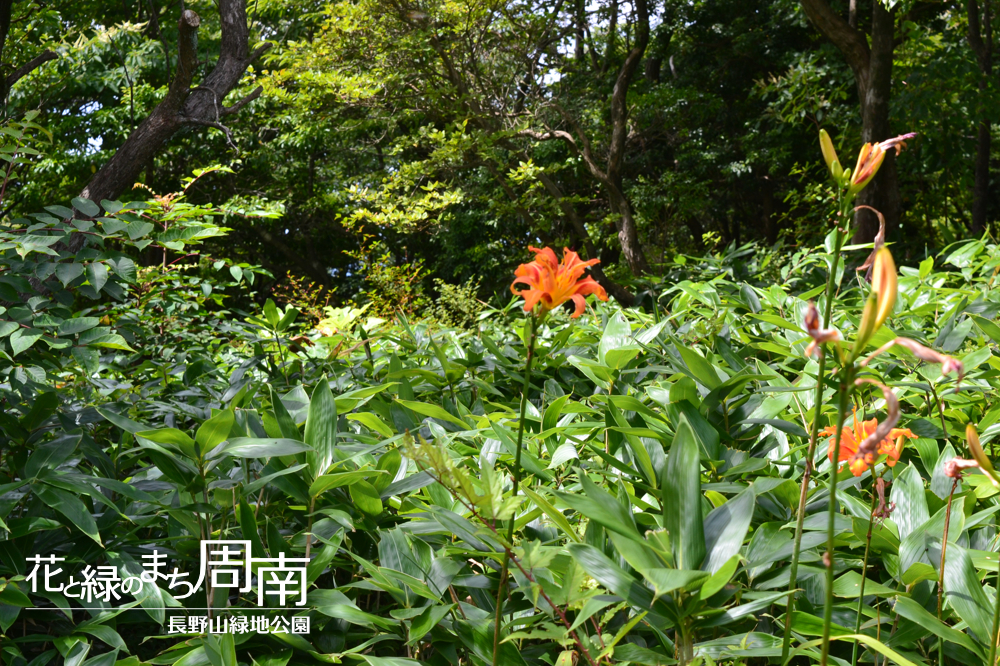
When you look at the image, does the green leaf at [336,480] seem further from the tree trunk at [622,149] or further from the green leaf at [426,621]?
the tree trunk at [622,149]

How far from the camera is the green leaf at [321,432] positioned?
970 mm

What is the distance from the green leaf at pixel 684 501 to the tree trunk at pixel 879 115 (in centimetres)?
348

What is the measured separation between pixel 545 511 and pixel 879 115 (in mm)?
4291

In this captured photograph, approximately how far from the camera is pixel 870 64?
4.05 m

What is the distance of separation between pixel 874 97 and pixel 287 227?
843 centimetres

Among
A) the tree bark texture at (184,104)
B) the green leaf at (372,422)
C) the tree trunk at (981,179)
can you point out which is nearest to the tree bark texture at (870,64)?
the tree trunk at (981,179)

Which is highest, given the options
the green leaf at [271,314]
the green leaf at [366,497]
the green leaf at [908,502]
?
the green leaf at [271,314]

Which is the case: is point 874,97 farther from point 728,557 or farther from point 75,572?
point 75,572

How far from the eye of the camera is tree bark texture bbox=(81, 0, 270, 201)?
8.04ft

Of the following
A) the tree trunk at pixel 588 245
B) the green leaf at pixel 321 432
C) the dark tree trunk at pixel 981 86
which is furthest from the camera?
the tree trunk at pixel 588 245

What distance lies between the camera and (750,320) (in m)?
1.95

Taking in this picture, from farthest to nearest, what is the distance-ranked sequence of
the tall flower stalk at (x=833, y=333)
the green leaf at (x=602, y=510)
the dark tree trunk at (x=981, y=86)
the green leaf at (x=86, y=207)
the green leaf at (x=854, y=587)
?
the dark tree trunk at (x=981, y=86)
the green leaf at (x=86, y=207)
the green leaf at (x=854, y=587)
the green leaf at (x=602, y=510)
the tall flower stalk at (x=833, y=333)

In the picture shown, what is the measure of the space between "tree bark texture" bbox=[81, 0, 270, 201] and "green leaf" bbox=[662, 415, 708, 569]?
2376mm

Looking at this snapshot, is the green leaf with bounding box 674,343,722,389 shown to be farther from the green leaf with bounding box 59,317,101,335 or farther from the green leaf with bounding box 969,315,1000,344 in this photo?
the green leaf with bounding box 59,317,101,335
